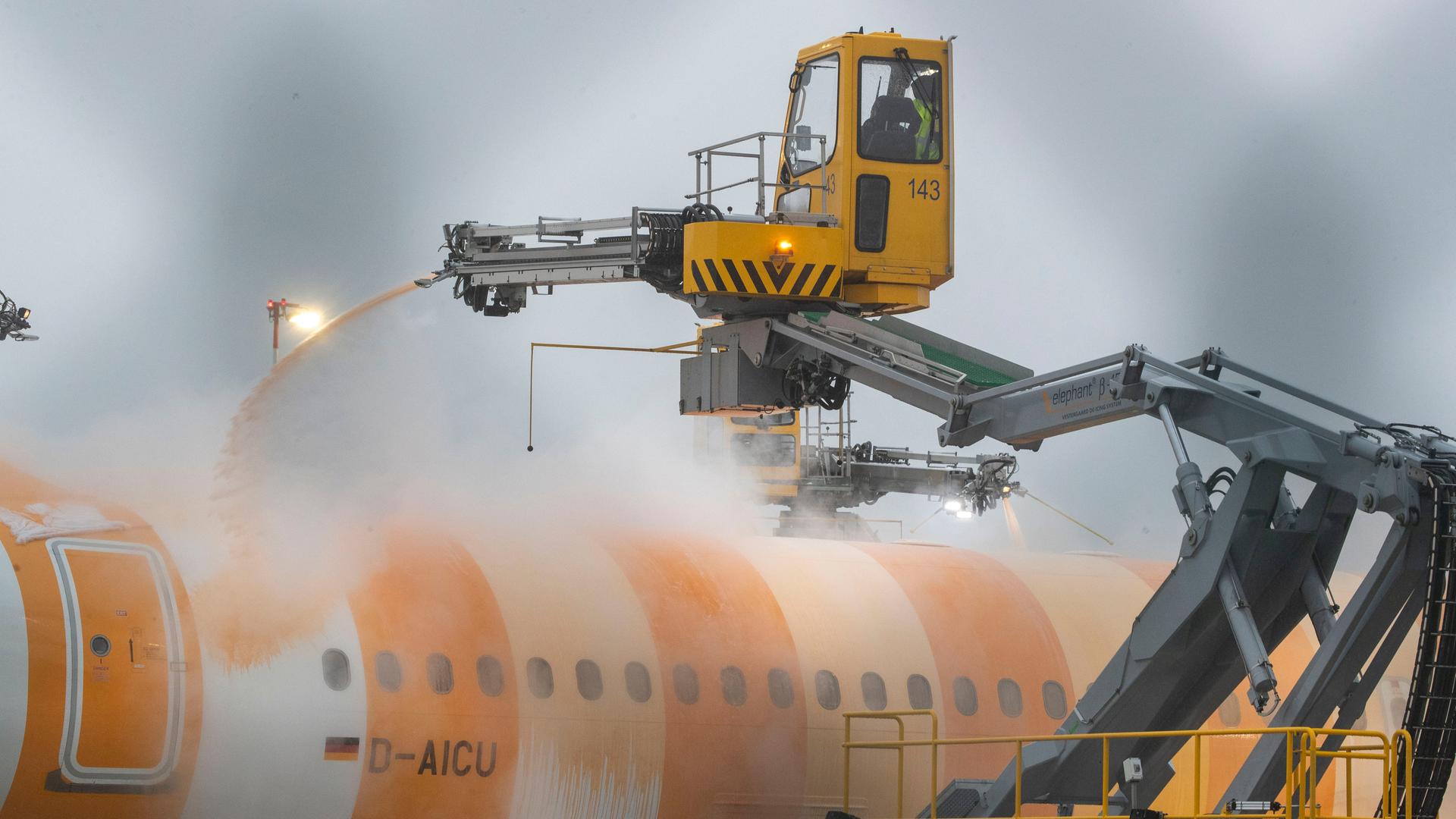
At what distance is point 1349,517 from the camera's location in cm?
1307

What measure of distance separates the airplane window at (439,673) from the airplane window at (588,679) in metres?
1.26

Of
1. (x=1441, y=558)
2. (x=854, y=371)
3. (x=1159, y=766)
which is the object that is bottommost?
(x=1159, y=766)

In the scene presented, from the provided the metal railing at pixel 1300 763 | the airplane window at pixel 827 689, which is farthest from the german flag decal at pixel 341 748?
the airplane window at pixel 827 689

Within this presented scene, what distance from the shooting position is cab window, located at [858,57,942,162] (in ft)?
53.7

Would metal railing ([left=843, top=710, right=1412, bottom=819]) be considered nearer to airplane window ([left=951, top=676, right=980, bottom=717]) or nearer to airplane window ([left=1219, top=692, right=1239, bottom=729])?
airplane window ([left=951, top=676, right=980, bottom=717])

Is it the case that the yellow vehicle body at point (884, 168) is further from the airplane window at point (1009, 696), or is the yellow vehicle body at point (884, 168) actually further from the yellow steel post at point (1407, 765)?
the yellow steel post at point (1407, 765)

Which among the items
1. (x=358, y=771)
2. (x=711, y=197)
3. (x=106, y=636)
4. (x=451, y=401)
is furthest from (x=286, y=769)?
(x=711, y=197)

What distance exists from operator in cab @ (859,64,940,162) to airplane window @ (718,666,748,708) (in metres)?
4.95

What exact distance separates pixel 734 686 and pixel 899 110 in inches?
220

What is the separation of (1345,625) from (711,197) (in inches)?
271

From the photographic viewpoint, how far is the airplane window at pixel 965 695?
1720cm

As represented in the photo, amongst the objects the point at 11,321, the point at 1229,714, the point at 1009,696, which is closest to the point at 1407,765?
the point at 1009,696

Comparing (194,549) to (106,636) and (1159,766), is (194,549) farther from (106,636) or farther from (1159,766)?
(1159,766)

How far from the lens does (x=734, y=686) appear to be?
50.9 feet
